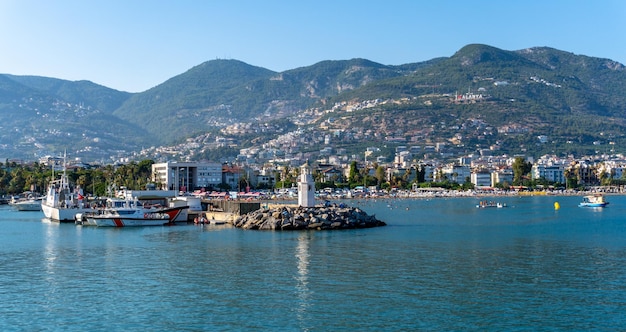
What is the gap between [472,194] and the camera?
427ft

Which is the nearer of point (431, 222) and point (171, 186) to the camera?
point (431, 222)

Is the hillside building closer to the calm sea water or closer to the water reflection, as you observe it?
the calm sea water

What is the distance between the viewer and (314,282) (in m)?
29.1

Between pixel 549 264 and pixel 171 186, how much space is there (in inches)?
3470

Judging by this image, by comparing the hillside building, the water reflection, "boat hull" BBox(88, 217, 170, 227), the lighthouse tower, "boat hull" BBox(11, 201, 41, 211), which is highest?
the hillside building

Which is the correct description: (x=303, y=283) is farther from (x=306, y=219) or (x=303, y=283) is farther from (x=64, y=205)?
(x=64, y=205)

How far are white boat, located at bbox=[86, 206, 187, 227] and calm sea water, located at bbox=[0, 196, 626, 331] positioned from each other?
835cm

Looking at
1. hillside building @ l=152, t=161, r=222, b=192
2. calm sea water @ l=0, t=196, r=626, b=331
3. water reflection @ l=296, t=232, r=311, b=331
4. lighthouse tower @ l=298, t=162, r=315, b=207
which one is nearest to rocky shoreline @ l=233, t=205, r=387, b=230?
lighthouse tower @ l=298, t=162, r=315, b=207

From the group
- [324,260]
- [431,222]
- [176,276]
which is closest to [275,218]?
[431,222]

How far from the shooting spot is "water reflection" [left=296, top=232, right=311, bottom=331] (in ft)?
77.1

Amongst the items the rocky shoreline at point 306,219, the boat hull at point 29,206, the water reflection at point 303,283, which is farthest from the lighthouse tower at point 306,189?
the boat hull at point 29,206

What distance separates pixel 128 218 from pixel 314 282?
31189 mm

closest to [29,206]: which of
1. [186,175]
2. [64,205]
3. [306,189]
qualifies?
[64,205]

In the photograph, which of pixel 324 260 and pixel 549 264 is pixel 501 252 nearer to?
pixel 549 264
